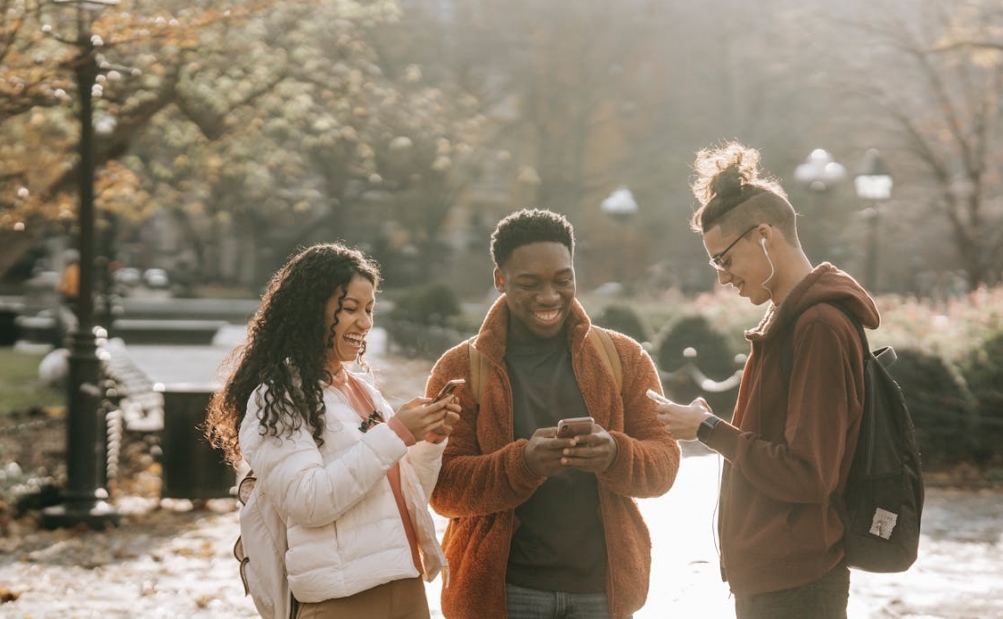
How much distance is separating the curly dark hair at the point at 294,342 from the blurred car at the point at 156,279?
4928 centimetres

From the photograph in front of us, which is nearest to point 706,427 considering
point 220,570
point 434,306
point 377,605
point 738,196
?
point 738,196

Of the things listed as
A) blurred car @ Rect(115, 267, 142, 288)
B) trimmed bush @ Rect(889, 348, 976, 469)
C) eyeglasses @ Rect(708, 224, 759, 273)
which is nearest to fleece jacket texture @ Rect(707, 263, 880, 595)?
eyeglasses @ Rect(708, 224, 759, 273)

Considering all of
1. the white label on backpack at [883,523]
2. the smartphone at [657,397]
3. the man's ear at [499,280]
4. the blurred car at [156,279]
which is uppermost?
the man's ear at [499,280]

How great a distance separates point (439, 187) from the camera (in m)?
46.5

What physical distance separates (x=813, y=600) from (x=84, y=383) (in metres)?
7.70

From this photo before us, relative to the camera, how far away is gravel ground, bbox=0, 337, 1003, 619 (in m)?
6.96

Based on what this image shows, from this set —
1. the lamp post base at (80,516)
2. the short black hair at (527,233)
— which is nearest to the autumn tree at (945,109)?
the lamp post base at (80,516)

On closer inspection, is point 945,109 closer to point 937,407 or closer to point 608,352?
point 937,407

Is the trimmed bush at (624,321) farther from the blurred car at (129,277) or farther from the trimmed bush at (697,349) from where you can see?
the blurred car at (129,277)

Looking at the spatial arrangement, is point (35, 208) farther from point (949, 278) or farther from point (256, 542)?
point (949, 278)

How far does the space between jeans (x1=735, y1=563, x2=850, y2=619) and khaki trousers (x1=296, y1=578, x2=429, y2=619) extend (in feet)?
2.99

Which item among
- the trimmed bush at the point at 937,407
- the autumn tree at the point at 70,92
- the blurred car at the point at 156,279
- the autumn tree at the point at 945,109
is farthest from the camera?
the blurred car at the point at 156,279

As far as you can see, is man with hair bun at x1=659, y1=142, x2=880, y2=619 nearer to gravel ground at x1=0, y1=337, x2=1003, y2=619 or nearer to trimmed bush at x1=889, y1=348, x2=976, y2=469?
gravel ground at x1=0, y1=337, x2=1003, y2=619

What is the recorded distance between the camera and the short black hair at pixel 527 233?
348 centimetres
